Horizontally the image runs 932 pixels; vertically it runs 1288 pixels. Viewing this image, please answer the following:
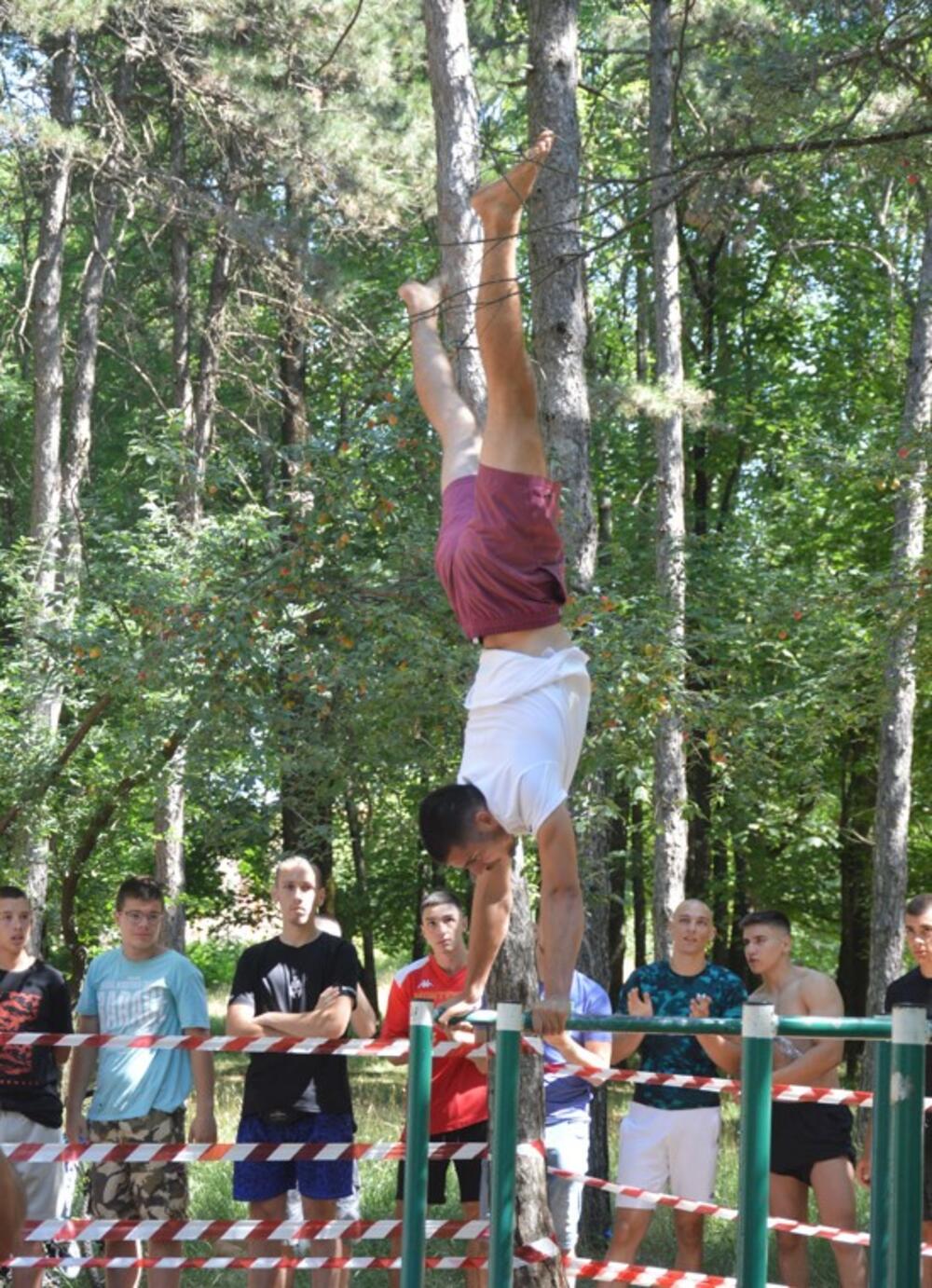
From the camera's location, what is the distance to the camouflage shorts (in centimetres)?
607

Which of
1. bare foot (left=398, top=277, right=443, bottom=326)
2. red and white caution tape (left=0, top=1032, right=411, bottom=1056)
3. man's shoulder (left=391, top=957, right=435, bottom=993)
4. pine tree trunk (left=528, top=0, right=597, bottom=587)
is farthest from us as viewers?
pine tree trunk (left=528, top=0, right=597, bottom=587)

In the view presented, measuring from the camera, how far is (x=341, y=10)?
14148mm

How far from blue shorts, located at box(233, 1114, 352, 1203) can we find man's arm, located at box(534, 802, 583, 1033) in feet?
6.79

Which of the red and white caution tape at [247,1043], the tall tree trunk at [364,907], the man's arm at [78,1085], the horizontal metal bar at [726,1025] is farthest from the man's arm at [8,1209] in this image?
the tall tree trunk at [364,907]

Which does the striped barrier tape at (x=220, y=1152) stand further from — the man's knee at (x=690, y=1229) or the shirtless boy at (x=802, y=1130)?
the shirtless boy at (x=802, y=1130)

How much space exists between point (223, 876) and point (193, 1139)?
63.8 feet

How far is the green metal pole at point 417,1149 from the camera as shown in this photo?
4621 millimetres

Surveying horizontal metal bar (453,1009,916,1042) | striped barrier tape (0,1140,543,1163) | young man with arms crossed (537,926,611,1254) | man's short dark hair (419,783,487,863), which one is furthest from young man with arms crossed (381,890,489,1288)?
man's short dark hair (419,783,487,863)

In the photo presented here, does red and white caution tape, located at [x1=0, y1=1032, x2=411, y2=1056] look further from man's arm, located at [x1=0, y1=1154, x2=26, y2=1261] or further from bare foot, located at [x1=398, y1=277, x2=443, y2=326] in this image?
man's arm, located at [x1=0, y1=1154, x2=26, y2=1261]

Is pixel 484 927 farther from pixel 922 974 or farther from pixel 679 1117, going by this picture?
pixel 922 974

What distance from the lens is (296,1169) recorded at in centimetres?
618

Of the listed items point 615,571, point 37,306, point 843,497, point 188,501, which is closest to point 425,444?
point 615,571

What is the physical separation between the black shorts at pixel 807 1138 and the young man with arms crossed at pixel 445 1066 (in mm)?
1094

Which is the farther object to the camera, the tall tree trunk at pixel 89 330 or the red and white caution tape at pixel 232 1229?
the tall tree trunk at pixel 89 330
